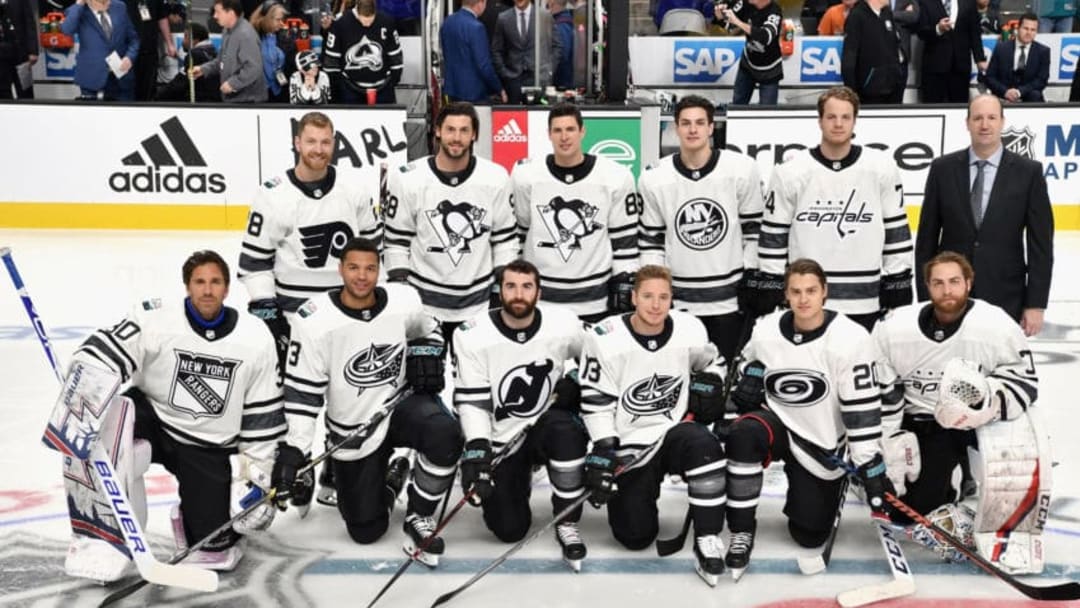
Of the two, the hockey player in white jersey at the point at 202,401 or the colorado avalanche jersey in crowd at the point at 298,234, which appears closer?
the hockey player in white jersey at the point at 202,401

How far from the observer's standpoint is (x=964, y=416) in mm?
3965

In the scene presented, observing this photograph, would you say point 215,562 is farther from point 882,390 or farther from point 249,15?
point 249,15

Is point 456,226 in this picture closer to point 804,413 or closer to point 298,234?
point 298,234

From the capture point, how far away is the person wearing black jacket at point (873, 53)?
964cm

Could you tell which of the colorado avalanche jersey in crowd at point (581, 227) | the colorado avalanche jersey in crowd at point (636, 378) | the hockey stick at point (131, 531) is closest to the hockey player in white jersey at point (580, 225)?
the colorado avalanche jersey in crowd at point (581, 227)

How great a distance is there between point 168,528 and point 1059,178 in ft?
22.3

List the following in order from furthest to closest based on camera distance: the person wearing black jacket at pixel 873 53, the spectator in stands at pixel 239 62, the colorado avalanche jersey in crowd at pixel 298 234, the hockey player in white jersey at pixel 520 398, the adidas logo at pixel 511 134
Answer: the spectator in stands at pixel 239 62
the person wearing black jacket at pixel 873 53
the adidas logo at pixel 511 134
the colorado avalanche jersey in crowd at pixel 298 234
the hockey player in white jersey at pixel 520 398

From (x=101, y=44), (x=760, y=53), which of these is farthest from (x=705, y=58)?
(x=101, y=44)

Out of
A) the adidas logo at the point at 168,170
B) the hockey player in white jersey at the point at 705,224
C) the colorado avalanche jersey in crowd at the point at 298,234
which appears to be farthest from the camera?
the adidas logo at the point at 168,170

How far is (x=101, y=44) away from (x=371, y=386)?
6.79 metres

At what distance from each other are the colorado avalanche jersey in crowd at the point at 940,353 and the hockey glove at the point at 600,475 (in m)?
0.82

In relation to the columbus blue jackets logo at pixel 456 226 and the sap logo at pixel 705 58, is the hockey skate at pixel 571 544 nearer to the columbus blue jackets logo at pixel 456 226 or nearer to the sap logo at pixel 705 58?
the columbus blue jackets logo at pixel 456 226

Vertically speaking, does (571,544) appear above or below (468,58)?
below

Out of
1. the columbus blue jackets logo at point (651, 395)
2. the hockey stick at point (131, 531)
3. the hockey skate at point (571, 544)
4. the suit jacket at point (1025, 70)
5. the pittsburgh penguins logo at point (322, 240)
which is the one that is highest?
the suit jacket at point (1025, 70)
